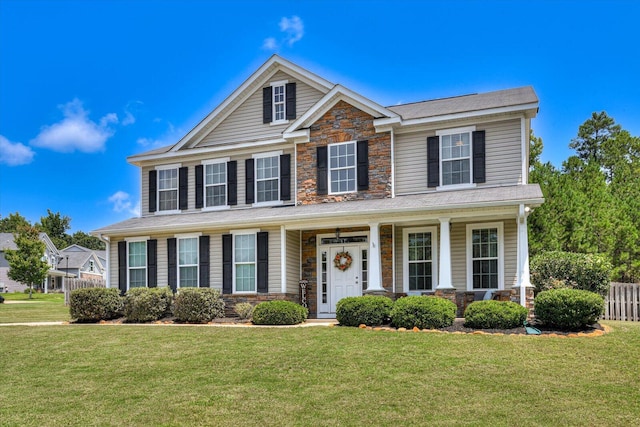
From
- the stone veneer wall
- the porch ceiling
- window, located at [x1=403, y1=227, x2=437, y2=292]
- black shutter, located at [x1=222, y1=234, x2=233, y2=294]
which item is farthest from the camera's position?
black shutter, located at [x1=222, y1=234, x2=233, y2=294]

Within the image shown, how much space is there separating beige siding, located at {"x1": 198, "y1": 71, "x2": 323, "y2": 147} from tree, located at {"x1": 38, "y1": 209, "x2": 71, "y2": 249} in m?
65.4

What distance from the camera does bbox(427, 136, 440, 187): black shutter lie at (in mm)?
17250

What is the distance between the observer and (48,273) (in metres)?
56.1

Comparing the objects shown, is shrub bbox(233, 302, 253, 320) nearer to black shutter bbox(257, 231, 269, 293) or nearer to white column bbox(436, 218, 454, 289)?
black shutter bbox(257, 231, 269, 293)

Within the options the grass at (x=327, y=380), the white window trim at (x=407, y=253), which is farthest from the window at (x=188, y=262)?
the white window trim at (x=407, y=253)

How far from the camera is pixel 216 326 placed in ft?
50.4

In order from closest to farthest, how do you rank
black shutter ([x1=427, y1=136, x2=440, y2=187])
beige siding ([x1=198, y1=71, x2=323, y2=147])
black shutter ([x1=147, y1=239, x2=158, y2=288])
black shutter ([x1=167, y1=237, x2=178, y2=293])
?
black shutter ([x1=427, y1=136, x2=440, y2=187]) < black shutter ([x1=167, y1=237, x2=178, y2=293]) < black shutter ([x1=147, y1=239, x2=158, y2=288]) < beige siding ([x1=198, y1=71, x2=323, y2=147])

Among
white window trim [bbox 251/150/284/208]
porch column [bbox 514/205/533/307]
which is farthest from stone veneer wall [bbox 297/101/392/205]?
porch column [bbox 514/205/533/307]

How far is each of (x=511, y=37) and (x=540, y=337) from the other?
9183 mm

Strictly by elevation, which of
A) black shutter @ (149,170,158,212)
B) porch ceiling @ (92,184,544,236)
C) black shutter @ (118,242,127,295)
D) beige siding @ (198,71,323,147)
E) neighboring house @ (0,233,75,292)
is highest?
beige siding @ (198,71,323,147)

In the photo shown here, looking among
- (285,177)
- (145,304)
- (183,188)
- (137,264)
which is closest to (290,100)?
(285,177)

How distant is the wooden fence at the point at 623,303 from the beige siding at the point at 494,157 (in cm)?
460

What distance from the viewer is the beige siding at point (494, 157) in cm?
1648

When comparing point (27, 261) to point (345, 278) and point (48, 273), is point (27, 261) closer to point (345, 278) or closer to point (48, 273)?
point (48, 273)
